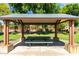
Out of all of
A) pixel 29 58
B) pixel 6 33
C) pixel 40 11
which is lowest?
pixel 29 58

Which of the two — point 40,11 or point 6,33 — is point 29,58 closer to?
point 6,33

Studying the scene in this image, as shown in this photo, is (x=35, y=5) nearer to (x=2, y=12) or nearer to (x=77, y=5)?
(x=2, y=12)

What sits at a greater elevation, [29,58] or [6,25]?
[6,25]

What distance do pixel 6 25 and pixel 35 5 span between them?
26667 millimetres

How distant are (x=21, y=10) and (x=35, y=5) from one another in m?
2.99

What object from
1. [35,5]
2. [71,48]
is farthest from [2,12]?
[71,48]

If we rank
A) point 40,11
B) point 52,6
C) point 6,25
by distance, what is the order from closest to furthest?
point 6,25
point 40,11
point 52,6

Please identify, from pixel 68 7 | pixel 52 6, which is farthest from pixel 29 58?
pixel 68 7

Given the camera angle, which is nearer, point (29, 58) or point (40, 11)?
point (29, 58)

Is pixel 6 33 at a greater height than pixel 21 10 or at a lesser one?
lesser

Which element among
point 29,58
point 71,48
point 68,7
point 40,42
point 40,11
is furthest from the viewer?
point 68,7

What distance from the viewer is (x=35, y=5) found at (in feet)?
134

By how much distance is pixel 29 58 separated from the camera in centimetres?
1131

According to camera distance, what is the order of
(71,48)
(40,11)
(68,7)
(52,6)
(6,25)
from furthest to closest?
(68,7)
(52,6)
(40,11)
(6,25)
(71,48)
